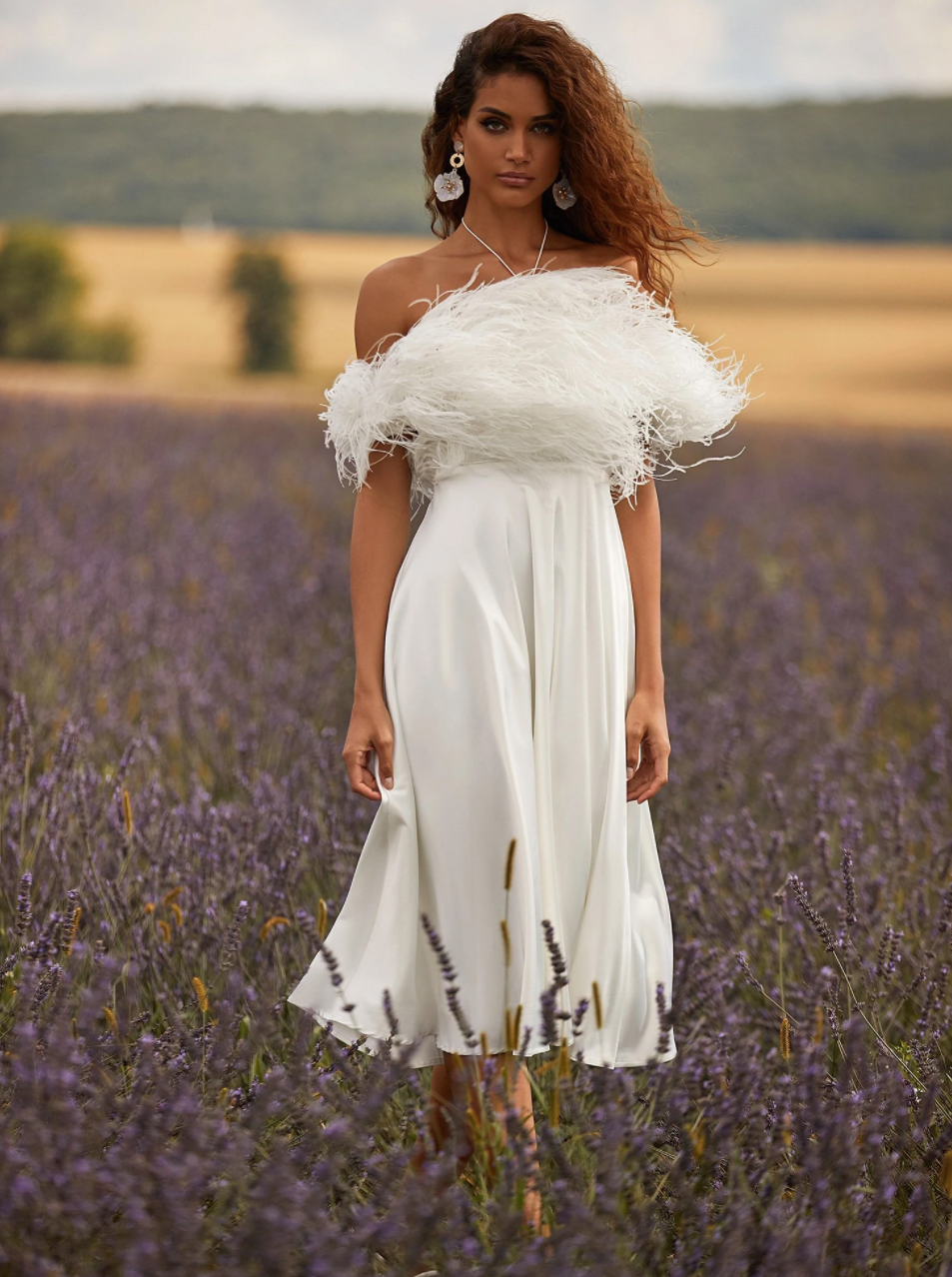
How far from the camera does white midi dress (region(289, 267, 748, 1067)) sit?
1633 millimetres

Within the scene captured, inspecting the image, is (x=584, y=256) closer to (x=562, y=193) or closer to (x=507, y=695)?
(x=562, y=193)

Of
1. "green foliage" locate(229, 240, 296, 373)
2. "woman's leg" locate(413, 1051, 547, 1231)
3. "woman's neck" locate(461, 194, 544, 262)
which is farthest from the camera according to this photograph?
"green foliage" locate(229, 240, 296, 373)

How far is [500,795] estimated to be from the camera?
1.62m

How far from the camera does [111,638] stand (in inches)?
157

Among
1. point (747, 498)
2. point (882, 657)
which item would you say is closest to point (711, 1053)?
point (882, 657)

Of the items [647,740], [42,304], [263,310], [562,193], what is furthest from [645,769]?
[42,304]

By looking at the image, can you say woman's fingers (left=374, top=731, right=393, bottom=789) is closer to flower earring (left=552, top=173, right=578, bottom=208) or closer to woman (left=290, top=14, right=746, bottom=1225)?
woman (left=290, top=14, right=746, bottom=1225)

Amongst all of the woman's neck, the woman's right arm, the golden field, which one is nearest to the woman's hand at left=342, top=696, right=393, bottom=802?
the woman's right arm

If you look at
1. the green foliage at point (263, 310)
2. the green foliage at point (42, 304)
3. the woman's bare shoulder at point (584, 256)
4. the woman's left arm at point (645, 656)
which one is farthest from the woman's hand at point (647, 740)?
the green foliage at point (42, 304)

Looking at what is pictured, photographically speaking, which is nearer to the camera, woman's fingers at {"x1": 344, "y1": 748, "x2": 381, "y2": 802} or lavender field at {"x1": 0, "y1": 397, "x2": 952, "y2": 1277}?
lavender field at {"x1": 0, "y1": 397, "x2": 952, "y2": 1277}

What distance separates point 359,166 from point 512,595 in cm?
7390

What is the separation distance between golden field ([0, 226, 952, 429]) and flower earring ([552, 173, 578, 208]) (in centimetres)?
1835

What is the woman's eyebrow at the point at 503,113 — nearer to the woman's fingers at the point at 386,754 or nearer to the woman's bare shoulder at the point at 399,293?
the woman's bare shoulder at the point at 399,293

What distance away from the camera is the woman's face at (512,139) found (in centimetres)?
175
